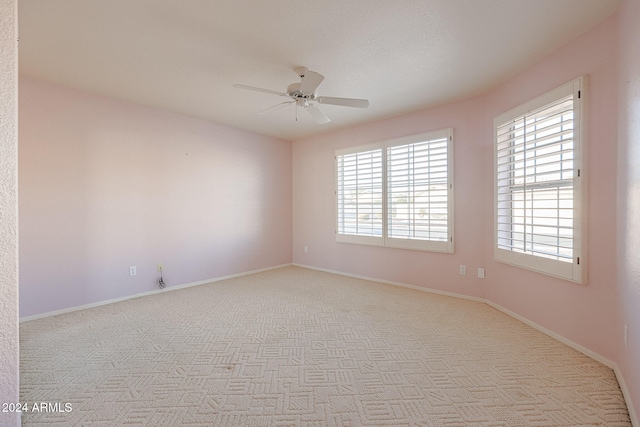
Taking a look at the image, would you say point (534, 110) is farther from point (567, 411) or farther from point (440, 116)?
point (567, 411)

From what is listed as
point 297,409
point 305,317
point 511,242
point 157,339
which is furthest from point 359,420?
point 511,242

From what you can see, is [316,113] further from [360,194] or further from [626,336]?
[626,336]

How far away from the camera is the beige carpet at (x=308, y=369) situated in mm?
1632

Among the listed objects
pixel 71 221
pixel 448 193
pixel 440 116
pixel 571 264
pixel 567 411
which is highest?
pixel 440 116

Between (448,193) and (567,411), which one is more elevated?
(448,193)

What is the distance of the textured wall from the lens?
125 centimetres

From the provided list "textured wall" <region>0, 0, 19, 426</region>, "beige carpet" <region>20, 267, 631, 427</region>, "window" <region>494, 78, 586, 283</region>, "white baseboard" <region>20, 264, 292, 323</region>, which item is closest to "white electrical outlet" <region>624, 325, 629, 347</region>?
"beige carpet" <region>20, 267, 631, 427</region>

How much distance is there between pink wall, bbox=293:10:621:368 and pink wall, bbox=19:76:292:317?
46.0 inches

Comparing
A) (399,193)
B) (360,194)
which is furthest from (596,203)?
(360,194)

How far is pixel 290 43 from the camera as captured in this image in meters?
2.36

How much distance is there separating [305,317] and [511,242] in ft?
8.08

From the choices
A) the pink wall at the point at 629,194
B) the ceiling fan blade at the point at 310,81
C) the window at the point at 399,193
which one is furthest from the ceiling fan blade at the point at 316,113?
the pink wall at the point at 629,194

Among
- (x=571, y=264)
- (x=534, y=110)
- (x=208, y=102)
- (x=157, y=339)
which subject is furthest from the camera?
(x=208, y=102)

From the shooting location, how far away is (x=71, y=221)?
3.26 meters
